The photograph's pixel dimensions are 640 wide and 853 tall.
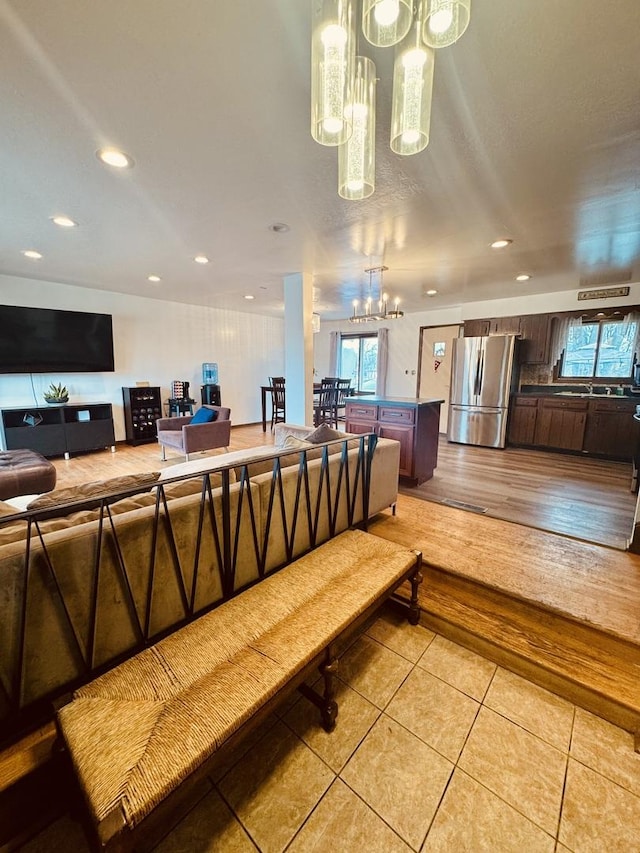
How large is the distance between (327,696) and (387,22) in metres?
2.27

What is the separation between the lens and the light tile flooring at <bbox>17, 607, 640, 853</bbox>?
1.03 meters

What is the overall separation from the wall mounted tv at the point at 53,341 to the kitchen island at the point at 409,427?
4149 mm

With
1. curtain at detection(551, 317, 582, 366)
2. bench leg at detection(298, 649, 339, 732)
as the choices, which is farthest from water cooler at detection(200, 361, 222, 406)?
curtain at detection(551, 317, 582, 366)

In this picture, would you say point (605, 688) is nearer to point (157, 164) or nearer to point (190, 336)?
point (157, 164)

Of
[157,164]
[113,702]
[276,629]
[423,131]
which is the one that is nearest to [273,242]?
[157,164]

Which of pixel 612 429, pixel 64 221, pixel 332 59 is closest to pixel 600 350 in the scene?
pixel 612 429

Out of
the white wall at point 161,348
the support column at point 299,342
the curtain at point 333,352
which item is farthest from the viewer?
the curtain at point 333,352

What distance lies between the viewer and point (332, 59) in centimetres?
102

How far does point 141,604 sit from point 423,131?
81.0 inches

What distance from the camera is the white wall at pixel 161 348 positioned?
4793 millimetres

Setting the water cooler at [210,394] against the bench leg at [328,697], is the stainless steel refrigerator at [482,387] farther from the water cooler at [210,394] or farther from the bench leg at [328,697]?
the bench leg at [328,697]

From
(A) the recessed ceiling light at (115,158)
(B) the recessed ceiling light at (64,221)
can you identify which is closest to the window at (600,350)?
(A) the recessed ceiling light at (115,158)

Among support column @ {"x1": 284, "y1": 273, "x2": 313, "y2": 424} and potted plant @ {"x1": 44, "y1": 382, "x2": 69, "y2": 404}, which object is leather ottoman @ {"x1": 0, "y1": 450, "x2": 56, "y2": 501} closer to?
potted plant @ {"x1": 44, "y1": 382, "x2": 69, "y2": 404}

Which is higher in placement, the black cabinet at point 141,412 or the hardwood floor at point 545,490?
the black cabinet at point 141,412
